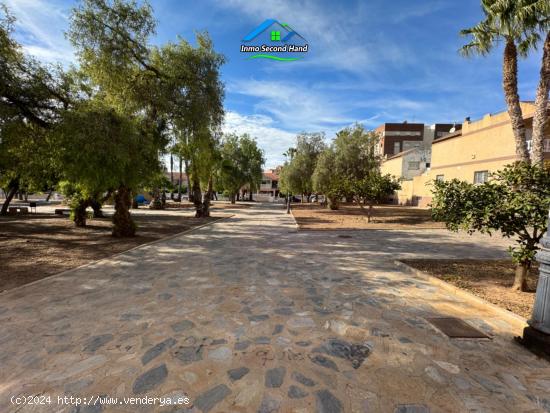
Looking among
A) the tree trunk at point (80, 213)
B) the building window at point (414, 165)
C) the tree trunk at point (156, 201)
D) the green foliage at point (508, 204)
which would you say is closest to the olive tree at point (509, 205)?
the green foliage at point (508, 204)

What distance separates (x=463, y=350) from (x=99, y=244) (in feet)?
37.1

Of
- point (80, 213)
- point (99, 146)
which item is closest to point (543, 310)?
point (99, 146)

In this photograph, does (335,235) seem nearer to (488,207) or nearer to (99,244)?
(488,207)

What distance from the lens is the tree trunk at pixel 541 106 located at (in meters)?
10.5

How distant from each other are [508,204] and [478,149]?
25.4m

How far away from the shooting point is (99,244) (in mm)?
10117

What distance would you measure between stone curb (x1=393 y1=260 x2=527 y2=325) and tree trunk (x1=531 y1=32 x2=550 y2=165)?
833 centimetres

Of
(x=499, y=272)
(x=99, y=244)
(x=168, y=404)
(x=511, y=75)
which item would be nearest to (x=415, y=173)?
(x=511, y=75)

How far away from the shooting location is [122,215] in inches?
454

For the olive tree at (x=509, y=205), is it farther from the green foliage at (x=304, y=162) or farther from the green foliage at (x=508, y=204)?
the green foliage at (x=304, y=162)

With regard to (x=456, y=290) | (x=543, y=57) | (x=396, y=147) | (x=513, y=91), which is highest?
(x=396, y=147)

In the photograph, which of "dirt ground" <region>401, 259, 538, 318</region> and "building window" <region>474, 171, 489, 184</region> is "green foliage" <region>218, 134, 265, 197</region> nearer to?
"building window" <region>474, 171, 489, 184</region>

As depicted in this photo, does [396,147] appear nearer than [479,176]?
No

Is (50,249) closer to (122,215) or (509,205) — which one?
(122,215)
